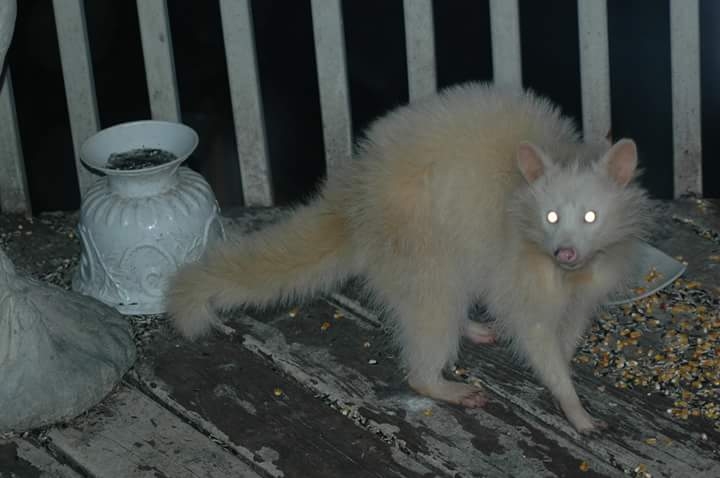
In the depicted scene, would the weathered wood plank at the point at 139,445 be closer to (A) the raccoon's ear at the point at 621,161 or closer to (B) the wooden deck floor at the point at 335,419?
(B) the wooden deck floor at the point at 335,419

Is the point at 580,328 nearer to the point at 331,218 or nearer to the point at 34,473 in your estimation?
the point at 331,218

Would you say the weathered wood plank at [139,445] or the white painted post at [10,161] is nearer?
the weathered wood plank at [139,445]

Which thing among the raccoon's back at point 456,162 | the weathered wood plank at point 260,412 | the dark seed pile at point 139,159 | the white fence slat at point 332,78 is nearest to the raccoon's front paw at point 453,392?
the weathered wood plank at point 260,412

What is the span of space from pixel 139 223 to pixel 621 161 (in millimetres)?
1651

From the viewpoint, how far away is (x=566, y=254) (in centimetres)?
348

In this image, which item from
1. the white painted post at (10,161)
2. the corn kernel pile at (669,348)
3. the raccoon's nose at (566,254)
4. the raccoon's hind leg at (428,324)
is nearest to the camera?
the raccoon's nose at (566,254)

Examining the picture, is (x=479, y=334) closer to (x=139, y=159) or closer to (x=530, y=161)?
(x=530, y=161)

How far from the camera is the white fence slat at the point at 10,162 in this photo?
4934 millimetres

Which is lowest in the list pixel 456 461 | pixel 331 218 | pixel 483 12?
pixel 456 461

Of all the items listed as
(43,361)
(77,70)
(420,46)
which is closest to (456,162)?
(420,46)

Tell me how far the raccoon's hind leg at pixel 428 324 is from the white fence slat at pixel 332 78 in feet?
3.90

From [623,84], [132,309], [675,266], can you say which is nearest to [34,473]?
[132,309]

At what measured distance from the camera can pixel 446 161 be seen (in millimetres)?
3723

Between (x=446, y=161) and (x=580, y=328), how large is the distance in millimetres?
687
